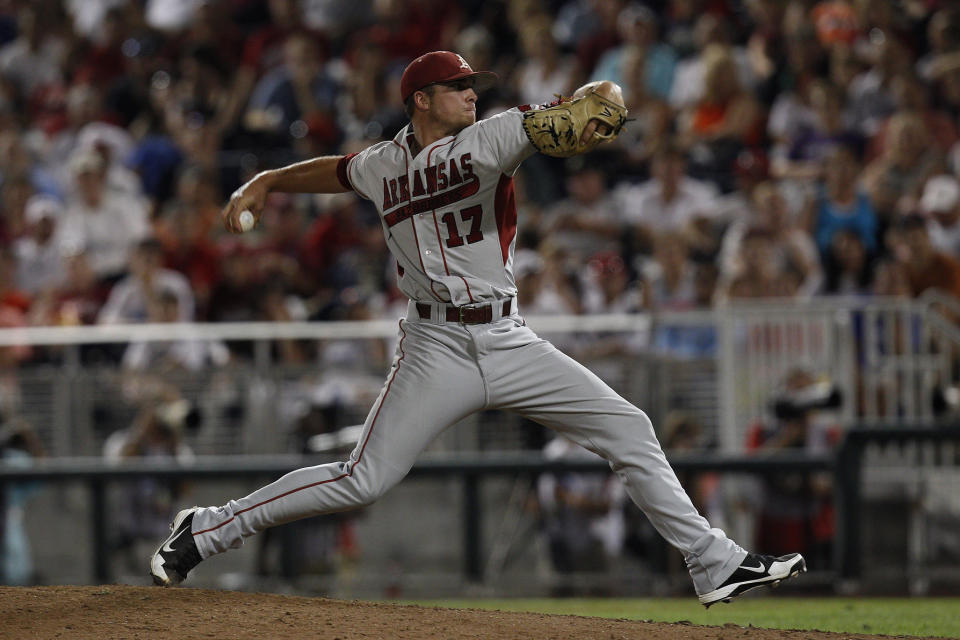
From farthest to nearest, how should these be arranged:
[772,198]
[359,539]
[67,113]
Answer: [67,113]
[772,198]
[359,539]

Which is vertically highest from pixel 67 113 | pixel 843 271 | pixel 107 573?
pixel 67 113

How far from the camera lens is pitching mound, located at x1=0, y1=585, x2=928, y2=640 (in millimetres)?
4496

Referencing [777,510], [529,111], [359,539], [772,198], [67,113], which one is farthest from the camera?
[67,113]

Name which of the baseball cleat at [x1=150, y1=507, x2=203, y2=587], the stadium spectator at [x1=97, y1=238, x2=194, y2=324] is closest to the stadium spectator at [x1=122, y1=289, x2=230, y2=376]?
the stadium spectator at [x1=97, y1=238, x2=194, y2=324]

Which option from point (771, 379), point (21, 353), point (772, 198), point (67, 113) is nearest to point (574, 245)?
point (772, 198)

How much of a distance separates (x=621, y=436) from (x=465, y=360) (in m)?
0.59

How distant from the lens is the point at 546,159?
1073 centimetres

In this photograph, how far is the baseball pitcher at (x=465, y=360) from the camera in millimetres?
4750

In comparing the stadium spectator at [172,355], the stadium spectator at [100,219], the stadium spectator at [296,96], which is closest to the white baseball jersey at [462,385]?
the stadium spectator at [172,355]

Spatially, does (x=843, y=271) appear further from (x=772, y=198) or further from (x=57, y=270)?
(x=57, y=270)

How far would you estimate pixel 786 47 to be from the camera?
11.3 meters

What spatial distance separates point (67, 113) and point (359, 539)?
591 cm

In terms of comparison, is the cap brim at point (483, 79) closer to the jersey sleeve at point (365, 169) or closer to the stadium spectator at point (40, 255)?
the jersey sleeve at point (365, 169)

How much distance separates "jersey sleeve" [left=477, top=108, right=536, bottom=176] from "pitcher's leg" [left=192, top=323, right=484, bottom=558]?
2.21 ft
